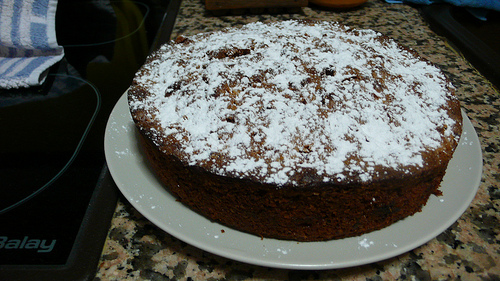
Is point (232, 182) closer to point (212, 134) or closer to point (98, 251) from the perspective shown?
point (212, 134)

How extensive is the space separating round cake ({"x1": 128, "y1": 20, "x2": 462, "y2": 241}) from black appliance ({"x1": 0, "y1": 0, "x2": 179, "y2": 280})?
10.2 inches

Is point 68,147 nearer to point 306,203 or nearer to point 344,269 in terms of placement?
point 306,203

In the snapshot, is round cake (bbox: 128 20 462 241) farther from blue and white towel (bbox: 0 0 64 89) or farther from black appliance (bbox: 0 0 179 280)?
blue and white towel (bbox: 0 0 64 89)

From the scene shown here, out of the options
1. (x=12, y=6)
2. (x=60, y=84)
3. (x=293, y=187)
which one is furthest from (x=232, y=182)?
(x=12, y=6)

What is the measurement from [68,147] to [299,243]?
0.88 m

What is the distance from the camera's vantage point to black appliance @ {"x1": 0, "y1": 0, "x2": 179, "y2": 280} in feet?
2.83

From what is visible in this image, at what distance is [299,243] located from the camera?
802mm

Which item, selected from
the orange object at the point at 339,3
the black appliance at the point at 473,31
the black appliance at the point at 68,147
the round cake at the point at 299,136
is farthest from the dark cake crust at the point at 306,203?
the orange object at the point at 339,3

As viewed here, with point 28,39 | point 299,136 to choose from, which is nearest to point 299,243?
point 299,136

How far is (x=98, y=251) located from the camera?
835mm

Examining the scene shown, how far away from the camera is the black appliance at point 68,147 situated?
861mm

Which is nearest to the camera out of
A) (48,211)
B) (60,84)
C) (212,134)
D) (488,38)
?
(212,134)

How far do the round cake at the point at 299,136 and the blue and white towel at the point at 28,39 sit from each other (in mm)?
810

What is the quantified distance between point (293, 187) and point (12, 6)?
5.32 feet
